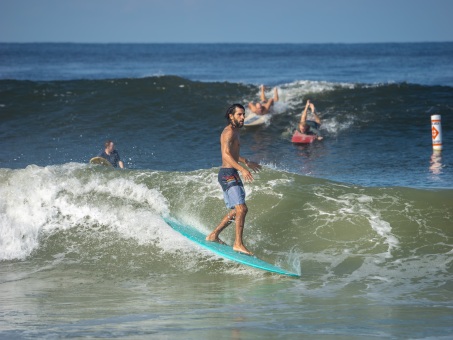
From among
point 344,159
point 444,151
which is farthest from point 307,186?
point 444,151

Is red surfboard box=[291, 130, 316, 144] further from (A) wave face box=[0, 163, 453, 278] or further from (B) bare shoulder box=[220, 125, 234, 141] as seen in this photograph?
(B) bare shoulder box=[220, 125, 234, 141]

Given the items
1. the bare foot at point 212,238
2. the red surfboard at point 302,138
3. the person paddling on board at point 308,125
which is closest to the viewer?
the bare foot at point 212,238

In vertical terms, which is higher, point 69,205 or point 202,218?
point 69,205

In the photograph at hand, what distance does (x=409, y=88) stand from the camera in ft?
84.3

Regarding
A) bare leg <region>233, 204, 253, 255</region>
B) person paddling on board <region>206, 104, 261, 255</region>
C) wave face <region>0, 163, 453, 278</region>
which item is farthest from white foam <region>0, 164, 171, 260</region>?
person paddling on board <region>206, 104, 261, 255</region>

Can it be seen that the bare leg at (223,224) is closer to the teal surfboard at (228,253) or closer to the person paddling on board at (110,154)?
the teal surfboard at (228,253)

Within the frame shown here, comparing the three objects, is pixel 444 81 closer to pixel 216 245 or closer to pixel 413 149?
pixel 413 149

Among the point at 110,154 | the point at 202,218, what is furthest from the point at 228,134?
the point at 110,154

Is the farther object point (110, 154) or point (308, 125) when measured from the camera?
point (308, 125)

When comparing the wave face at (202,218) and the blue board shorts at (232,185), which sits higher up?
the blue board shorts at (232,185)

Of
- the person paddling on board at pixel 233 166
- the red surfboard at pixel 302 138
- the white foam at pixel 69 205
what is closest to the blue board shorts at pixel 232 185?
the person paddling on board at pixel 233 166

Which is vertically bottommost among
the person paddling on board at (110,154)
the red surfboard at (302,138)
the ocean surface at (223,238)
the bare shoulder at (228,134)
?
the ocean surface at (223,238)

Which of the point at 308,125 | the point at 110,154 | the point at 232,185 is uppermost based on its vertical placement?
the point at 232,185

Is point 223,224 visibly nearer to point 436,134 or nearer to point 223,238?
point 223,238
